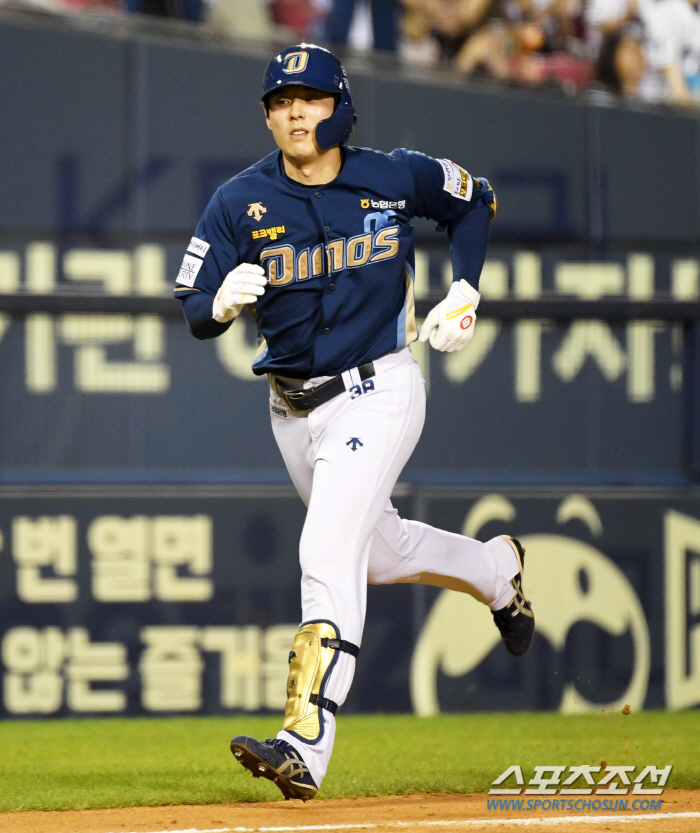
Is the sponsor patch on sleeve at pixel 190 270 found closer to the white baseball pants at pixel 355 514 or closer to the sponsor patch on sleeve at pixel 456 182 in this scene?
the white baseball pants at pixel 355 514

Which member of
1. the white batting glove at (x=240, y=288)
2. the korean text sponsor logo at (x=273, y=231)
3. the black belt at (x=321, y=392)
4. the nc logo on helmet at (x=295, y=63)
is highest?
the nc logo on helmet at (x=295, y=63)

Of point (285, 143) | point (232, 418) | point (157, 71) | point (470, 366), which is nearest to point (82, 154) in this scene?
point (157, 71)

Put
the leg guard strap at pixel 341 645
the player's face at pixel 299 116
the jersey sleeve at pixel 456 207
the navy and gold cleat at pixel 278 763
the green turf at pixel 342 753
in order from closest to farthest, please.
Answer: the navy and gold cleat at pixel 278 763, the leg guard strap at pixel 341 645, the player's face at pixel 299 116, the jersey sleeve at pixel 456 207, the green turf at pixel 342 753

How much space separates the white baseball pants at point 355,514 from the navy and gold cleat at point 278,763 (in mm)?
35

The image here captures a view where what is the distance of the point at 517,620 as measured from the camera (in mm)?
4582

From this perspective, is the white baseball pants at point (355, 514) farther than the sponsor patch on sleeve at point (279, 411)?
No

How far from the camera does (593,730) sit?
6.00 meters

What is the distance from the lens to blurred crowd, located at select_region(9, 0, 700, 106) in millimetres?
7750

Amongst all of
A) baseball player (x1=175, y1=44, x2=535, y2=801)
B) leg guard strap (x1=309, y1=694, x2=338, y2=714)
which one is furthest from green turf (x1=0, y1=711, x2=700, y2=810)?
baseball player (x1=175, y1=44, x2=535, y2=801)

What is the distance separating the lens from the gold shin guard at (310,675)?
346 centimetres

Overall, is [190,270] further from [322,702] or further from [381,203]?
[322,702]

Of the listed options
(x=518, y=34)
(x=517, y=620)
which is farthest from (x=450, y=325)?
(x=518, y=34)

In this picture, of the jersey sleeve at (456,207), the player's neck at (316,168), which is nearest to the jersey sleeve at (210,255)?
the player's neck at (316,168)

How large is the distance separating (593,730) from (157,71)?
158 inches
